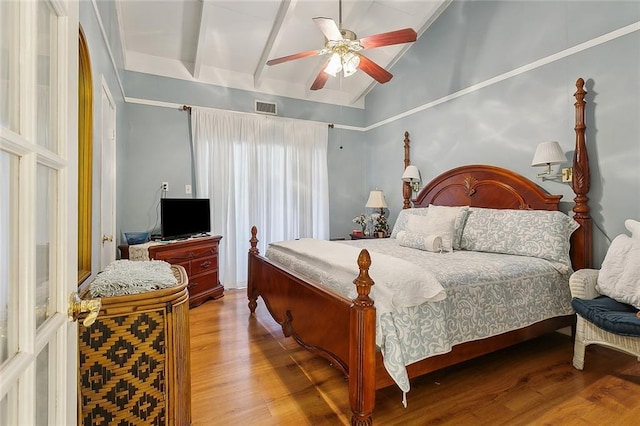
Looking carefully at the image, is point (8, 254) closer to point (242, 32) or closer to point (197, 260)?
point (197, 260)

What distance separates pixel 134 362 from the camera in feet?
4.27

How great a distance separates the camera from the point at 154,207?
163 inches

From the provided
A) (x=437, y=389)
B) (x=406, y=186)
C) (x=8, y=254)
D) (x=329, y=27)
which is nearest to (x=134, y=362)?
(x=8, y=254)

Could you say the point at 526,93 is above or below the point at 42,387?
above

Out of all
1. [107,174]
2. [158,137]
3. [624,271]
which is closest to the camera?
[624,271]

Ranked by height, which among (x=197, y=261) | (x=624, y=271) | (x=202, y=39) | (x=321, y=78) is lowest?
(x=197, y=261)

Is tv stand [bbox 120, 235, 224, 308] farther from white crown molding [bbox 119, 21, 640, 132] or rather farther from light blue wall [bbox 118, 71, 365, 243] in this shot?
white crown molding [bbox 119, 21, 640, 132]

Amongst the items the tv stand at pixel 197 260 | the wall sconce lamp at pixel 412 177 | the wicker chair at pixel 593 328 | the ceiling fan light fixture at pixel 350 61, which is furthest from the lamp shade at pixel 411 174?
the tv stand at pixel 197 260

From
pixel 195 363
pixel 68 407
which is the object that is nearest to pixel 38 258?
pixel 68 407

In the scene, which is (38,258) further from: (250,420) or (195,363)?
(195,363)

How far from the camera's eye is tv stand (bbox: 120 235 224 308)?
337 cm

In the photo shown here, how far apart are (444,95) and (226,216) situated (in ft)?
10.9

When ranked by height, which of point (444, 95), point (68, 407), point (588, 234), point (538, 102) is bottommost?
point (68, 407)

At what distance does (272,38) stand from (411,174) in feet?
8.20
